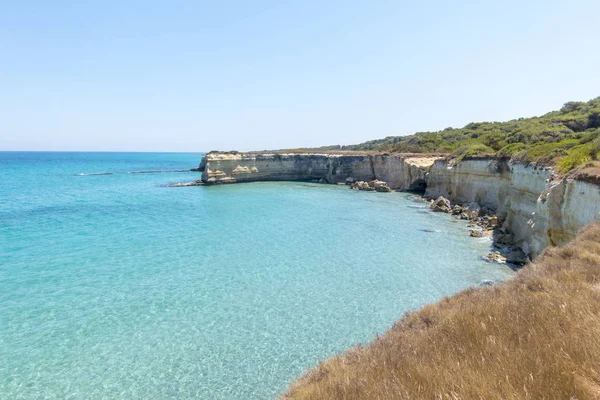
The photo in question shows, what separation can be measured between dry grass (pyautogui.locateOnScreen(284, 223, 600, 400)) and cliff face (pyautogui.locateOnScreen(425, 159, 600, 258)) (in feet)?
23.8

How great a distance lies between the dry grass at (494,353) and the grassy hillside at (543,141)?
1207cm

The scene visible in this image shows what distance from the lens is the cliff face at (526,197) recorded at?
466 inches

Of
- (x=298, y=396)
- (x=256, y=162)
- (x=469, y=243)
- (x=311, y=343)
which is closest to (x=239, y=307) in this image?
(x=311, y=343)

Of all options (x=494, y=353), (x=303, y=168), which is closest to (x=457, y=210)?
(x=494, y=353)

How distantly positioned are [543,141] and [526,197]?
12.3 metres

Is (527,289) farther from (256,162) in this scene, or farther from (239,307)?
(256,162)

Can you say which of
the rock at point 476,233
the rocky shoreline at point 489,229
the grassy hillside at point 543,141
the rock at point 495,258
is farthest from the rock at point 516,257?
the grassy hillside at point 543,141

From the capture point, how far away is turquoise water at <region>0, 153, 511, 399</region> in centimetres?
777

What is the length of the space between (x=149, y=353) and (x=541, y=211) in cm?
1511

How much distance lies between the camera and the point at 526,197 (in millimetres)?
18422

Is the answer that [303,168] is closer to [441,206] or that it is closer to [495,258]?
[441,206]

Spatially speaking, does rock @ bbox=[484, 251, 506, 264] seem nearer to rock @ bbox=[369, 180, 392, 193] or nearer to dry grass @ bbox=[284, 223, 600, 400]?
dry grass @ bbox=[284, 223, 600, 400]

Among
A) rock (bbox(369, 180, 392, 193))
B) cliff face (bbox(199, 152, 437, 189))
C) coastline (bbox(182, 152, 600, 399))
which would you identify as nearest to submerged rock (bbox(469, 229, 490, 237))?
coastline (bbox(182, 152, 600, 399))

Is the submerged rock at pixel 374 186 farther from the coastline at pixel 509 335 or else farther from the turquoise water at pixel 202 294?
the coastline at pixel 509 335
